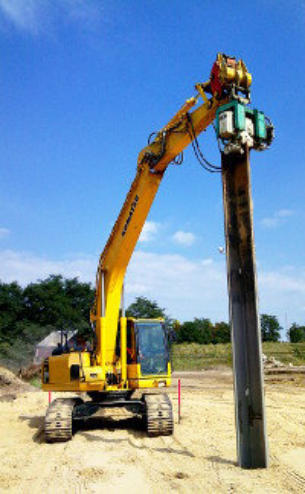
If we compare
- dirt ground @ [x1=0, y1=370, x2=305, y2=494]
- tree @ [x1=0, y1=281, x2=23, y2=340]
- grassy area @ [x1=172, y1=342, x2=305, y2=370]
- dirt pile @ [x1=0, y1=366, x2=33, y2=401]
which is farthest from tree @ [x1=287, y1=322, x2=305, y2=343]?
dirt ground @ [x1=0, y1=370, x2=305, y2=494]

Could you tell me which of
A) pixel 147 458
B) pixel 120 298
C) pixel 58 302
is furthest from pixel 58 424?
pixel 58 302

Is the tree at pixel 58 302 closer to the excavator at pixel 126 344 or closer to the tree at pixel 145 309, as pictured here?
the tree at pixel 145 309

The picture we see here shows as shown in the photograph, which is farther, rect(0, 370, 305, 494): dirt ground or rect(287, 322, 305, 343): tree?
rect(287, 322, 305, 343): tree

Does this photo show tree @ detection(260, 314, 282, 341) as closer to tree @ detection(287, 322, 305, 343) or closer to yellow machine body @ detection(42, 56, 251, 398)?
tree @ detection(287, 322, 305, 343)

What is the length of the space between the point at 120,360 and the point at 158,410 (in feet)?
4.93

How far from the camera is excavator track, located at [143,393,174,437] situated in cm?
995

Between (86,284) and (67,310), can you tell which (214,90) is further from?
(86,284)

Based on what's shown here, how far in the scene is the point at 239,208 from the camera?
7.88 m

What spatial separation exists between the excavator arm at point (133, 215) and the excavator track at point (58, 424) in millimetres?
1426

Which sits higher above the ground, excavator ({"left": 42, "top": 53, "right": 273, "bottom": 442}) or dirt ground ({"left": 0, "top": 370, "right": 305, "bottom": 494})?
excavator ({"left": 42, "top": 53, "right": 273, "bottom": 442})

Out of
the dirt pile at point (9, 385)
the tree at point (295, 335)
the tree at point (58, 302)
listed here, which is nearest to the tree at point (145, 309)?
the tree at point (58, 302)

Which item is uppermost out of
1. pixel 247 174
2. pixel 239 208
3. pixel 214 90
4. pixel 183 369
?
pixel 214 90

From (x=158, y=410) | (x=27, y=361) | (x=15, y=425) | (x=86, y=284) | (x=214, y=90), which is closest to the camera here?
(x=214, y=90)

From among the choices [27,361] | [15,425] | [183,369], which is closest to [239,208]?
[15,425]
